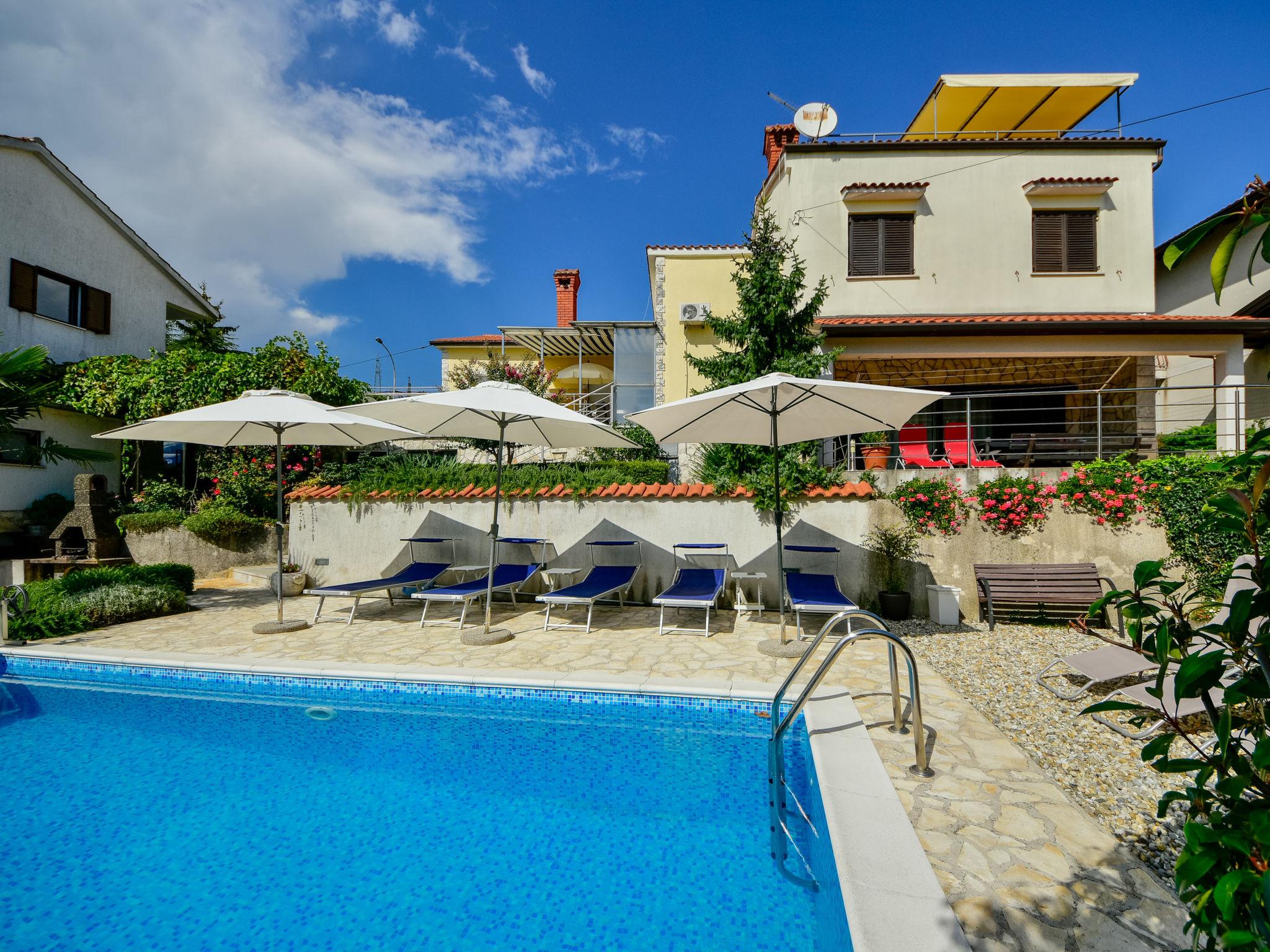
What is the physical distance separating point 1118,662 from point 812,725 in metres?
2.82

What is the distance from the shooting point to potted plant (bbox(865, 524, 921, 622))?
8.83m

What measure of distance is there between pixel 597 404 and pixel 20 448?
14544 millimetres

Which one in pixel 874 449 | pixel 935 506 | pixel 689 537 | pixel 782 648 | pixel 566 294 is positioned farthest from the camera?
pixel 566 294

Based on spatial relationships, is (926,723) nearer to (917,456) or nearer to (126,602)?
(917,456)

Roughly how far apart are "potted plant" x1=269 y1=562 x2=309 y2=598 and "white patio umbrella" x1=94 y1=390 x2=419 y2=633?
2.31 meters

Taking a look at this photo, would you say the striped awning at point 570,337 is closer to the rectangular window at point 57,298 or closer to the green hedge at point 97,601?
the rectangular window at point 57,298

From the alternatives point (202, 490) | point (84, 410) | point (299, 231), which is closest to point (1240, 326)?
point (202, 490)

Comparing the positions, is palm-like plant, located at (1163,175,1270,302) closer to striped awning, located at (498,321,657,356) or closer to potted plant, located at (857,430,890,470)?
potted plant, located at (857,430,890,470)

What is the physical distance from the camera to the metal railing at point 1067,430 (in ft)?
35.0

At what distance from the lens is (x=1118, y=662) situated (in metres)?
5.14

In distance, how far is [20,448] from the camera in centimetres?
1367

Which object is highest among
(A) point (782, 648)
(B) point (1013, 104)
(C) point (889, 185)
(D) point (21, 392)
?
(B) point (1013, 104)

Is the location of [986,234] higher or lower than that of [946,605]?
higher

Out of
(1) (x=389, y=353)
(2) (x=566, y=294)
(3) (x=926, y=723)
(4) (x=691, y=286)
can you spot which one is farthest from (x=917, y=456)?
(1) (x=389, y=353)
